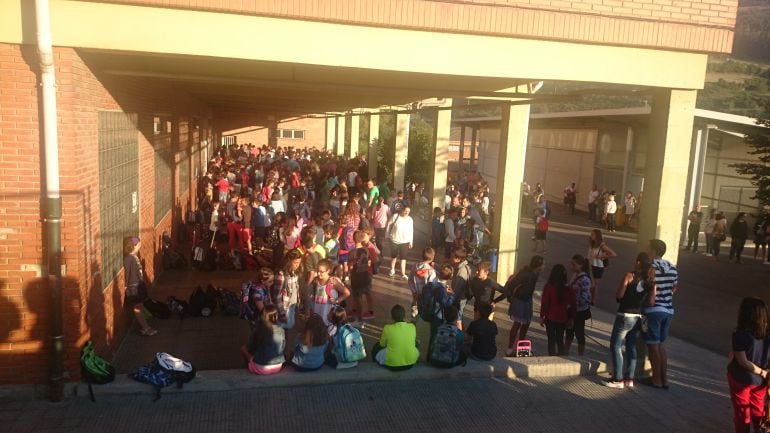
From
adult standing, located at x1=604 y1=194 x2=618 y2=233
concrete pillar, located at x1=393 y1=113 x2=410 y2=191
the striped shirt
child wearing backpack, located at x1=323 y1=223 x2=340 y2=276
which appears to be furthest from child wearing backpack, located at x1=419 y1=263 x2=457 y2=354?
adult standing, located at x1=604 y1=194 x2=618 y2=233

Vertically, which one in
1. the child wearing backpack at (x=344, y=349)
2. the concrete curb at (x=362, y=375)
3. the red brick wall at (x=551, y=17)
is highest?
the red brick wall at (x=551, y=17)

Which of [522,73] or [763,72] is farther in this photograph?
[763,72]

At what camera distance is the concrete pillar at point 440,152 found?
16.2 meters

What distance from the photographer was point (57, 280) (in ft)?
20.5

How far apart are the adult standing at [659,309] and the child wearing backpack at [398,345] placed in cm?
280

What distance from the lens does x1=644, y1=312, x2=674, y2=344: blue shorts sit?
23.8 ft

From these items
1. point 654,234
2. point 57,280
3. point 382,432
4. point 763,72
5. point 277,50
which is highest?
point 763,72

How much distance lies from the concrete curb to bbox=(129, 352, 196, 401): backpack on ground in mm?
65

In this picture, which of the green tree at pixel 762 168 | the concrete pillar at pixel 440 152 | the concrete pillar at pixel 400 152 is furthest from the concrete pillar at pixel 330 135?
the green tree at pixel 762 168

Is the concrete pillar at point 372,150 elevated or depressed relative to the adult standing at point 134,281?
elevated

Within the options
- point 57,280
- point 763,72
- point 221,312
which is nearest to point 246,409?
point 57,280

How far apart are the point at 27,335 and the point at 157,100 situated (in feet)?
19.8

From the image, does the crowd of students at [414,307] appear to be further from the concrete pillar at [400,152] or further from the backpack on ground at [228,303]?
the concrete pillar at [400,152]

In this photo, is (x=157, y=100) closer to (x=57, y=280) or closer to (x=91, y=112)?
(x=91, y=112)
